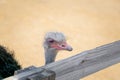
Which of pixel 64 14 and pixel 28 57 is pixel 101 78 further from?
pixel 64 14

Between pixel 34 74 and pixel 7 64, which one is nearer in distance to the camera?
pixel 34 74

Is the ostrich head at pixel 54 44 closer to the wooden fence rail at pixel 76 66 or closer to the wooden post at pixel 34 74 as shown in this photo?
the wooden fence rail at pixel 76 66

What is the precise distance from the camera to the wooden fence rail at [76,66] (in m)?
0.88

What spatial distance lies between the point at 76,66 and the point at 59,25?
2.06 m

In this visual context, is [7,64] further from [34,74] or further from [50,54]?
[34,74]

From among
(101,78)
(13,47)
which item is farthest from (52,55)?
(13,47)

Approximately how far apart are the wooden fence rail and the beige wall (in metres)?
1.15

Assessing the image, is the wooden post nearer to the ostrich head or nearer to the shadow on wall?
the ostrich head

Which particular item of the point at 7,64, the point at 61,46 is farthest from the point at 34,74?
the point at 7,64

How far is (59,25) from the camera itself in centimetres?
309

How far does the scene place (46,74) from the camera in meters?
0.89

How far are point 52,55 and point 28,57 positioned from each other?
3.68 ft

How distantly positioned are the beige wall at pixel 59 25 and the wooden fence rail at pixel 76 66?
3.78 ft

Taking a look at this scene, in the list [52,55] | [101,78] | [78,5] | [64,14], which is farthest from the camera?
[78,5]
